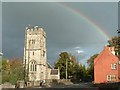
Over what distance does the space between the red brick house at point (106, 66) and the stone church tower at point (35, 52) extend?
3980cm

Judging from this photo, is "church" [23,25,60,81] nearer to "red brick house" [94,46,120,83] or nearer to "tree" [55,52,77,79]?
"tree" [55,52,77,79]

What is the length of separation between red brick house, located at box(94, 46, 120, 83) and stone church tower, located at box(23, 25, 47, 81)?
131 feet

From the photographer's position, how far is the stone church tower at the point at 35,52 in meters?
98.0

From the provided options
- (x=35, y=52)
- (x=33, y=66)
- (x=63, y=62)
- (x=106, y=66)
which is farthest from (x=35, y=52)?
(x=106, y=66)

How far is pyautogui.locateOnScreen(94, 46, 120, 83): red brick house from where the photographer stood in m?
59.6

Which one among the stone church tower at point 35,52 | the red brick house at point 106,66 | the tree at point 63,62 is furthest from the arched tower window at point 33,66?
the red brick house at point 106,66

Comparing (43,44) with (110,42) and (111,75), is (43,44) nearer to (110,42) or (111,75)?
(110,42)

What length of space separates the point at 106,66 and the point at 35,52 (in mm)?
43903

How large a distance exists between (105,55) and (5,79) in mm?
21339

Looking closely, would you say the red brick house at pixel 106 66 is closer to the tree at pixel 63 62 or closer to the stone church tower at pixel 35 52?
the stone church tower at pixel 35 52

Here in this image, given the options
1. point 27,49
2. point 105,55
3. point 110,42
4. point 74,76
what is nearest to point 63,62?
point 74,76

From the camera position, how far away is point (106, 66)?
6016cm

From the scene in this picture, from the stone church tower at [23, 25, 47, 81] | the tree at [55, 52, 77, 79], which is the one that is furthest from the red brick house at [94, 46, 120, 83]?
the tree at [55, 52, 77, 79]

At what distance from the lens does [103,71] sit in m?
60.3
